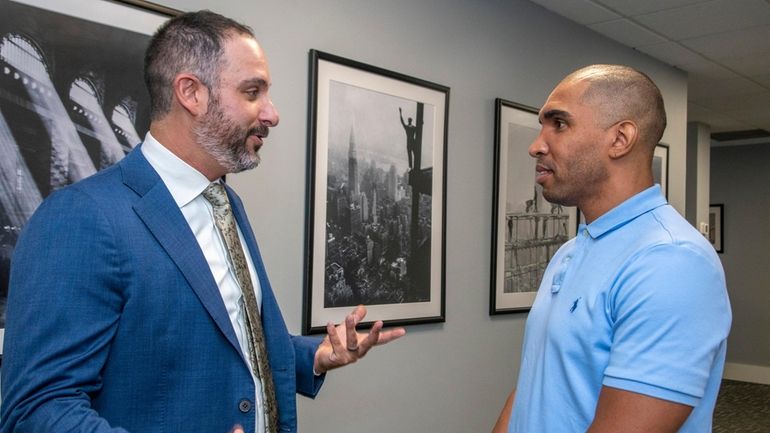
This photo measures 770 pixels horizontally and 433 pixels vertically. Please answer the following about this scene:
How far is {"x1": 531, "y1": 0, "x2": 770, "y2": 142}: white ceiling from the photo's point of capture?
2.77m

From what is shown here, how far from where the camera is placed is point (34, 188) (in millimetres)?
1374

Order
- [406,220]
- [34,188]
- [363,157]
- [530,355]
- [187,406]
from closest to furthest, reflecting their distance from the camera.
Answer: [187,406] → [530,355] → [34,188] → [363,157] → [406,220]

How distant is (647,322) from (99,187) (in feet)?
2.63

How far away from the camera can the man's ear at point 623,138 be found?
1.14 metres

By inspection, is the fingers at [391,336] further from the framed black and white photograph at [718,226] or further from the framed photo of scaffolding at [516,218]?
the framed black and white photograph at [718,226]

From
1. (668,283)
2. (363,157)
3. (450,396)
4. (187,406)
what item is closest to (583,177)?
(668,283)

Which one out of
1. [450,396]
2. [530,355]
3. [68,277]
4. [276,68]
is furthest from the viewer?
[450,396]

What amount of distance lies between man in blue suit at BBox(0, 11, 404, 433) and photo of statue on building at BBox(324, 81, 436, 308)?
77cm

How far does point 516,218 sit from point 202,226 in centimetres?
183

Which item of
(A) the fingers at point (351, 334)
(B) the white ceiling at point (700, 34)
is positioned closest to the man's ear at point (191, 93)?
(A) the fingers at point (351, 334)

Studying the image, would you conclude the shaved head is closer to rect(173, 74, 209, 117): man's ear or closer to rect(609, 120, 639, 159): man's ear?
rect(609, 120, 639, 159): man's ear

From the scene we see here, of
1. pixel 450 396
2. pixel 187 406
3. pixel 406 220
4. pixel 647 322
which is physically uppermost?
pixel 406 220

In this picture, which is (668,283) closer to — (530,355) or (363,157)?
(530,355)

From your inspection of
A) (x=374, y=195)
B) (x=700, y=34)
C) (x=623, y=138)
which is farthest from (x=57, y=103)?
(x=700, y=34)
